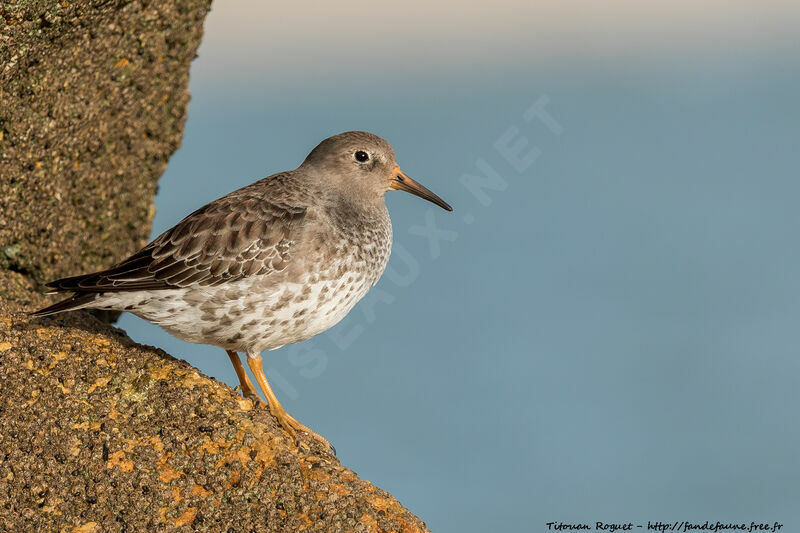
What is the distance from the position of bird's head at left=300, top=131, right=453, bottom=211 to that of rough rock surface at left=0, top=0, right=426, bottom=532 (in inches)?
82.3

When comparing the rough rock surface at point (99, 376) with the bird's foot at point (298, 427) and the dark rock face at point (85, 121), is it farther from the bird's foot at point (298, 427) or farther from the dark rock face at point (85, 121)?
the bird's foot at point (298, 427)

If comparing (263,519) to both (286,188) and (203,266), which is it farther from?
(286,188)

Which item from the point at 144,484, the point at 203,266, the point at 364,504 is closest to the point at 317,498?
the point at 364,504

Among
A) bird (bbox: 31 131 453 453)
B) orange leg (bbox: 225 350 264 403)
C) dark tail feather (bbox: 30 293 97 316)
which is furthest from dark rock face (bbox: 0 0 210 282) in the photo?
orange leg (bbox: 225 350 264 403)

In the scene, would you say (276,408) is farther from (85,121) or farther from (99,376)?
(85,121)

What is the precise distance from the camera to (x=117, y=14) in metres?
8.32

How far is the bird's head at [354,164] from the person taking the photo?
27.6 ft

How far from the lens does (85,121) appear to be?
8.66m

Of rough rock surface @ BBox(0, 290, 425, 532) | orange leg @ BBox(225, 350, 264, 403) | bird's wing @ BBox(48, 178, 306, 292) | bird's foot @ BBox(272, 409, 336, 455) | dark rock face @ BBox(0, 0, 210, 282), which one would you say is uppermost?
dark rock face @ BBox(0, 0, 210, 282)

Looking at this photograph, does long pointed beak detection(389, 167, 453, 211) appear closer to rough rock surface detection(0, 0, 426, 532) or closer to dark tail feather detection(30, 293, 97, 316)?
rough rock surface detection(0, 0, 426, 532)

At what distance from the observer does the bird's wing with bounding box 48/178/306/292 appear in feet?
24.4

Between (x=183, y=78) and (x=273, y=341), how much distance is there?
3.66m

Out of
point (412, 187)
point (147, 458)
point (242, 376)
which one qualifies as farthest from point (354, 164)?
point (147, 458)

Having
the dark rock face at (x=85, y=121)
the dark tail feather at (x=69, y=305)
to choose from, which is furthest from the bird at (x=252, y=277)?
the dark rock face at (x=85, y=121)
